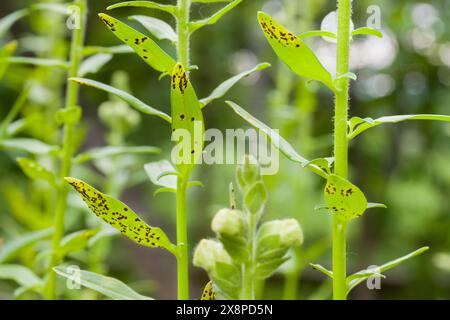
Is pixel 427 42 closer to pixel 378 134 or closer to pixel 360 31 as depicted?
pixel 378 134

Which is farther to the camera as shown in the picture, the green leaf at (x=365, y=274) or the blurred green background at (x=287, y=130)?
the blurred green background at (x=287, y=130)

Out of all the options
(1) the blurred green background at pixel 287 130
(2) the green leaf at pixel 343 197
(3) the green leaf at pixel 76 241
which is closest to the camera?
(2) the green leaf at pixel 343 197

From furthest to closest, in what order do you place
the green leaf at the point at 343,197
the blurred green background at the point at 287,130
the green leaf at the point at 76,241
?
1. the blurred green background at the point at 287,130
2. the green leaf at the point at 76,241
3. the green leaf at the point at 343,197

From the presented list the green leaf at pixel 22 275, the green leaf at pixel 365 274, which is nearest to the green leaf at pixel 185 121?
the green leaf at pixel 365 274

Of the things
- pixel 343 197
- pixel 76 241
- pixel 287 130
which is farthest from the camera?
pixel 287 130

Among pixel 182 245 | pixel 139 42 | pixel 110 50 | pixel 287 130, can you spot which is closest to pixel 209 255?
pixel 182 245

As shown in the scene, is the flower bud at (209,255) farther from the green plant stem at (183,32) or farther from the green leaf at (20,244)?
the green leaf at (20,244)

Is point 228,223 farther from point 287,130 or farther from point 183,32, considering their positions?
point 287,130
